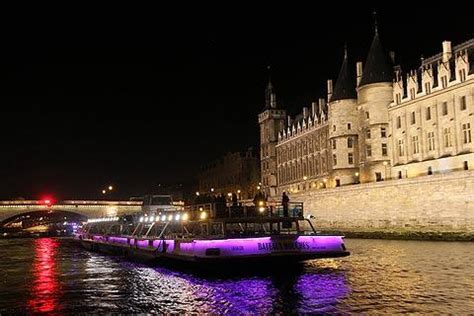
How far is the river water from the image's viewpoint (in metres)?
18.0

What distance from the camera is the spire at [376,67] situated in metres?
65.9

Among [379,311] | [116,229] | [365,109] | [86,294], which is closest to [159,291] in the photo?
[86,294]

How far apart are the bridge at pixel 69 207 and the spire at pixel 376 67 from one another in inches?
1865

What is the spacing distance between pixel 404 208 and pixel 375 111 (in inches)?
648

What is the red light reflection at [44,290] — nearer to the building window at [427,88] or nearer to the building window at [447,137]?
the building window at [447,137]

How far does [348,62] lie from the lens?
75312 millimetres

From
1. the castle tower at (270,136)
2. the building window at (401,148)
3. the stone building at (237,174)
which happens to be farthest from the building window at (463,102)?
the stone building at (237,174)

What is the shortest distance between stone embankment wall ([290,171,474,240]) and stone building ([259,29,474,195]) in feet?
17.5

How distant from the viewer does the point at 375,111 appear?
66250 mm

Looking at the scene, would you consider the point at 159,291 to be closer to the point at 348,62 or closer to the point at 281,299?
the point at 281,299

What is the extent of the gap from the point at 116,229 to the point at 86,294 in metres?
27.3

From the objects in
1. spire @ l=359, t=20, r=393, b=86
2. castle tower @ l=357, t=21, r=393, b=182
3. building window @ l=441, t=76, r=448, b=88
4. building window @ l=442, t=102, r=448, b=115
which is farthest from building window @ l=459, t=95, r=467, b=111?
spire @ l=359, t=20, r=393, b=86

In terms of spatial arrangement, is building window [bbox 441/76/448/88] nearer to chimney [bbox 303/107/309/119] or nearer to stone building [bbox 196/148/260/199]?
chimney [bbox 303/107/309/119]

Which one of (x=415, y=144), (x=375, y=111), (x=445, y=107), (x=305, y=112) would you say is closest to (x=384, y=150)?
(x=375, y=111)
